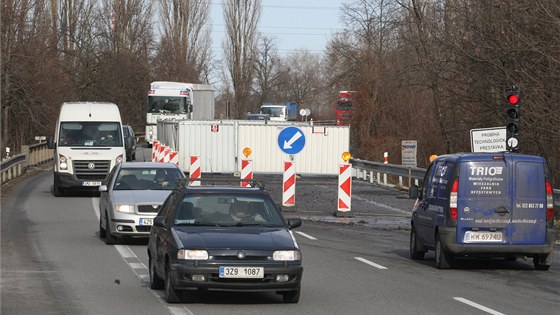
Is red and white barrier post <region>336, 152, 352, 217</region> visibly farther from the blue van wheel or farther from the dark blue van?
the dark blue van

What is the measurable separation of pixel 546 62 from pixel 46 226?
14252 mm

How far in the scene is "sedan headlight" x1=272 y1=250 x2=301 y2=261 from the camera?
1192 cm

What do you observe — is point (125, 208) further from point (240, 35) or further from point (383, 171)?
point (240, 35)

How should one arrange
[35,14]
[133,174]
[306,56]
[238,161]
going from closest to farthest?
[133,174]
[238,161]
[35,14]
[306,56]

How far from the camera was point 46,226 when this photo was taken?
2341 centimetres

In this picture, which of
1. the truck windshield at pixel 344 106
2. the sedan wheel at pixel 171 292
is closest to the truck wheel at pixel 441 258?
the sedan wheel at pixel 171 292

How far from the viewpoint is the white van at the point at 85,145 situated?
1308 inches

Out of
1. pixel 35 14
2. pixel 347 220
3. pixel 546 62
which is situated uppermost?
pixel 35 14

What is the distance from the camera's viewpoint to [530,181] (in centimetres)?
1614

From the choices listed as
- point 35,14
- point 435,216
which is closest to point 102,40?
point 35,14

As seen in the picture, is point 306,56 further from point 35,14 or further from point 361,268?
point 361,268

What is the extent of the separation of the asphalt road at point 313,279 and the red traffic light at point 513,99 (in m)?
3.56

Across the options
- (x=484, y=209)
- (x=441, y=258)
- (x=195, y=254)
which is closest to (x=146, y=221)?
(x=441, y=258)

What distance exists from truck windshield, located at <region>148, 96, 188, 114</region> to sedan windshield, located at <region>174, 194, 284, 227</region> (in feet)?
166
